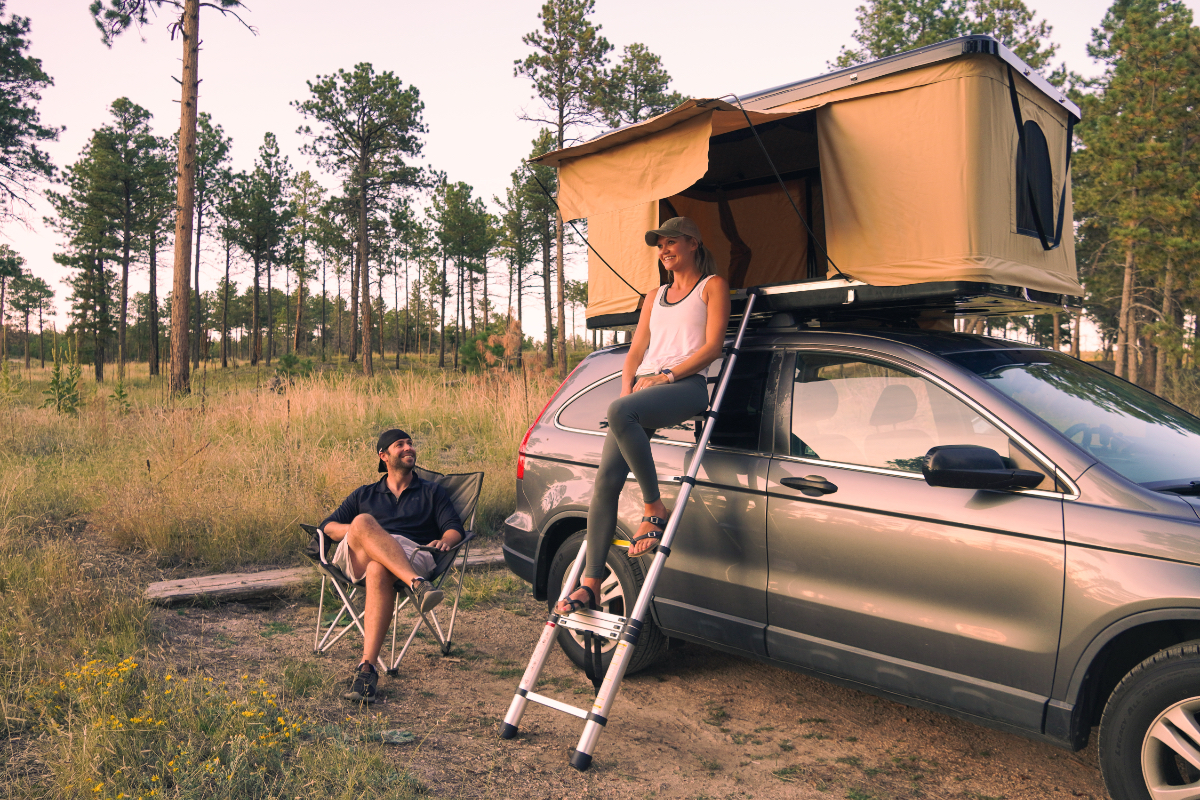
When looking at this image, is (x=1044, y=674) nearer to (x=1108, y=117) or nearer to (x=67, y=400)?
(x=67, y=400)

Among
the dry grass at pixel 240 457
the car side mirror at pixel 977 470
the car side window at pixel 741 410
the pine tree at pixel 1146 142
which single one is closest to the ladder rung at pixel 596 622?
the car side window at pixel 741 410

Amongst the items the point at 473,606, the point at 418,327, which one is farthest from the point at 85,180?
the point at 473,606

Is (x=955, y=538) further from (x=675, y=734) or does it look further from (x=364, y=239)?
(x=364, y=239)

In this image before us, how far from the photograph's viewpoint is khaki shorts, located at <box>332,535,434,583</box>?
14.1ft

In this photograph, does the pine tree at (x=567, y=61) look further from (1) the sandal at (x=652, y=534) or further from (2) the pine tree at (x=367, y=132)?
(1) the sandal at (x=652, y=534)

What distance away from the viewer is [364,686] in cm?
Answer: 383

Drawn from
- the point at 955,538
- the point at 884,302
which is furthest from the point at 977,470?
the point at 884,302

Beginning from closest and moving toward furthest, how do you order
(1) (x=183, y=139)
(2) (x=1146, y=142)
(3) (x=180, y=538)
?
1. (3) (x=180, y=538)
2. (1) (x=183, y=139)
3. (2) (x=1146, y=142)

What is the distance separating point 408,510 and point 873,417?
2.87 metres

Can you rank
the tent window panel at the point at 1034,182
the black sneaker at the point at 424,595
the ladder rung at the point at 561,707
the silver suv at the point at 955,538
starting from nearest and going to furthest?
the silver suv at the point at 955,538, the ladder rung at the point at 561,707, the tent window panel at the point at 1034,182, the black sneaker at the point at 424,595

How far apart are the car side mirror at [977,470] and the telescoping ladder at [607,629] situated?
43.1 inches

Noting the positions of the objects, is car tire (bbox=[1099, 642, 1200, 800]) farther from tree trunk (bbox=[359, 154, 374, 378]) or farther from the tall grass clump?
tree trunk (bbox=[359, 154, 374, 378])

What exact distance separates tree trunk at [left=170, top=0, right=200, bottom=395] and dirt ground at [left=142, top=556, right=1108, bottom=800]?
10553 millimetres

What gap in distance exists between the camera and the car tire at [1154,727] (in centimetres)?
230
